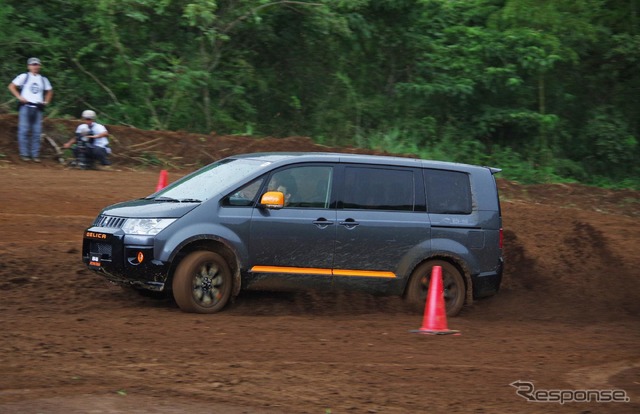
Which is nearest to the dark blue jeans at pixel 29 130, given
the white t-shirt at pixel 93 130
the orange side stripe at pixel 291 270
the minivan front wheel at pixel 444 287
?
the white t-shirt at pixel 93 130

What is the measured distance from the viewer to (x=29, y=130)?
58.7 feet

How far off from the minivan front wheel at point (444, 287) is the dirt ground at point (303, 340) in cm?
24

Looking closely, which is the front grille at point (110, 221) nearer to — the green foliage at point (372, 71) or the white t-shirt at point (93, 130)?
the white t-shirt at point (93, 130)

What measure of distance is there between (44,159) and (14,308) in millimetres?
9509

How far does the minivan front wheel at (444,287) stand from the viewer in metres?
10.3

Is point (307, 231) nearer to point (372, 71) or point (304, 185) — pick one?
point (304, 185)

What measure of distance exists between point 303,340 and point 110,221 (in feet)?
8.47

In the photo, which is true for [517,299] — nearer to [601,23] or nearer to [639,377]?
[639,377]

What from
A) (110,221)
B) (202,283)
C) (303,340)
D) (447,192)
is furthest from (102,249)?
(447,192)

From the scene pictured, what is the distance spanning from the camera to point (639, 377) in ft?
25.4

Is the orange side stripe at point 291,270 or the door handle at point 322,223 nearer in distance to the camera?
the orange side stripe at point 291,270

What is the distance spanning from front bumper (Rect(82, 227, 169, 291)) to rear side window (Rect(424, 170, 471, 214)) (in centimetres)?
317

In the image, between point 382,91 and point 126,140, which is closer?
point 126,140

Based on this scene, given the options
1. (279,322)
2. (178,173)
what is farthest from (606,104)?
(279,322)
